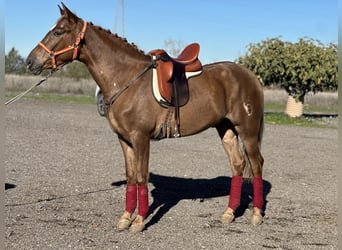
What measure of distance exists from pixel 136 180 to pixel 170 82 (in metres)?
1.28

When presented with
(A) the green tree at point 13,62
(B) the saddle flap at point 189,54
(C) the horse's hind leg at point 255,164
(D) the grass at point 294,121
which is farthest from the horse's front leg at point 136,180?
(A) the green tree at point 13,62

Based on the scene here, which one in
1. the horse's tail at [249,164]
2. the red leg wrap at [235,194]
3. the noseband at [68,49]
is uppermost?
the noseband at [68,49]

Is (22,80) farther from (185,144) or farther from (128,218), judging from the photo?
(128,218)

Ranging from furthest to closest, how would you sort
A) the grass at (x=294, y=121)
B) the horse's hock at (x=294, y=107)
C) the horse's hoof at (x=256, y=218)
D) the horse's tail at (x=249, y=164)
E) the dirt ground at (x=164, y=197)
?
the horse's hock at (x=294, y=107) → the grass at (x=294, y=121) → the horse's tail at (x=249, y=164) → the horse's hoof at (x=256, y=218) → the dirt ground at (x=164, y=197)

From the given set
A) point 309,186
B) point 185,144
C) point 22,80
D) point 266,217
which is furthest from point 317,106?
point 266,217

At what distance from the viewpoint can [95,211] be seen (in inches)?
241

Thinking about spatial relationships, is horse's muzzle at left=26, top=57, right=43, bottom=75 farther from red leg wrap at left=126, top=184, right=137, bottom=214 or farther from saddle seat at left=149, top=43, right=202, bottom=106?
red leg wrap at left=126, top=184, right=137, bottom=214

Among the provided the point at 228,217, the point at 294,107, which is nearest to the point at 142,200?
the point at 228,217

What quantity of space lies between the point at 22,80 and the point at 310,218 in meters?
34.3

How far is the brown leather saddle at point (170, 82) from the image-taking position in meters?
5.43

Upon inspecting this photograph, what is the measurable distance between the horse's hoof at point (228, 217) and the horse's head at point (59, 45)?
2.70 metres

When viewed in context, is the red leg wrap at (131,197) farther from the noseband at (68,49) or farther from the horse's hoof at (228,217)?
the noseband at (68,49)

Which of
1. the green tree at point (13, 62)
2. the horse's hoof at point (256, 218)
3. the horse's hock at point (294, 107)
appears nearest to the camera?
the horse's hoof at point (256, 218)

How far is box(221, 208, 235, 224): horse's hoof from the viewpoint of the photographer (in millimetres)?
5833
